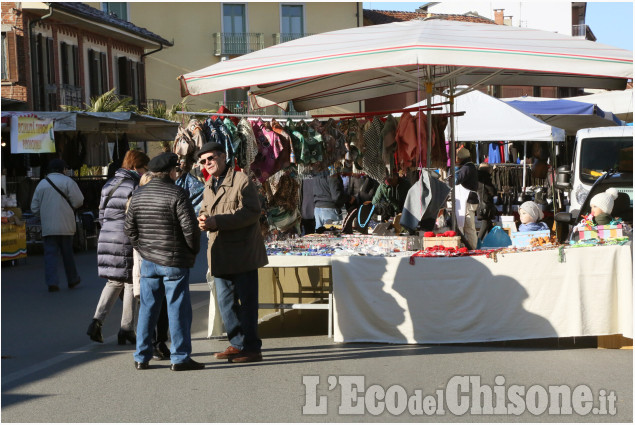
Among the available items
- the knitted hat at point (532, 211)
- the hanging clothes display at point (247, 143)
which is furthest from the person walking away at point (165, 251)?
the knitted hat at point (532, 211)

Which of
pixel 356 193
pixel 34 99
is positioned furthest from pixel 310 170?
pixel 34 99

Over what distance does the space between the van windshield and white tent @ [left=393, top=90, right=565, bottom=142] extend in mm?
662

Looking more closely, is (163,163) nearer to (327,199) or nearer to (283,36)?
(327,199)

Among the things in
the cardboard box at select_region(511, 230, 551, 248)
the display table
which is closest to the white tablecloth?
the display table

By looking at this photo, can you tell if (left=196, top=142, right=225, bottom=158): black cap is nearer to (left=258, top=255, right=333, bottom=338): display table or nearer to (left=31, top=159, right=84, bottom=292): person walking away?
(left=258, top=255, right=333, bottom=338): display table

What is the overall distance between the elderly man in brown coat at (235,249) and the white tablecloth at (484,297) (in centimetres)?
104

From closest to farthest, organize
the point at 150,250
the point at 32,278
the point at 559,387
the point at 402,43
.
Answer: the point at 559,387
the point at 150,250
the point at 402,43
the point at 32,278

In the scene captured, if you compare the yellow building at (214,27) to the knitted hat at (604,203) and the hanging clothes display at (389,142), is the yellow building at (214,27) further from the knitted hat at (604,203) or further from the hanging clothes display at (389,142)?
the knitted hat at (604,203)

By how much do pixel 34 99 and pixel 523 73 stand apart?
904 inches

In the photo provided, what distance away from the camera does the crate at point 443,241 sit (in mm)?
9711

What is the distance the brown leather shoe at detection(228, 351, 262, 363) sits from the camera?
8602 millimetres

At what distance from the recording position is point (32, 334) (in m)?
10.8

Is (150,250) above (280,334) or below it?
above

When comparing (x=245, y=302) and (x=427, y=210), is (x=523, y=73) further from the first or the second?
(x=245, y=302)
